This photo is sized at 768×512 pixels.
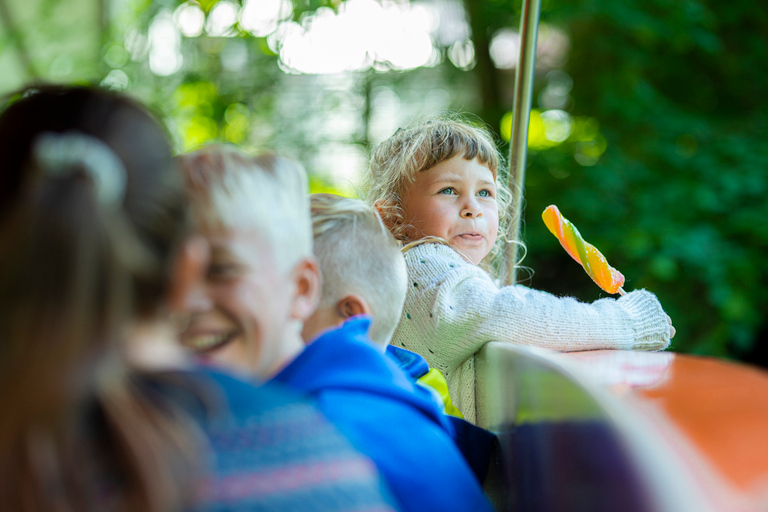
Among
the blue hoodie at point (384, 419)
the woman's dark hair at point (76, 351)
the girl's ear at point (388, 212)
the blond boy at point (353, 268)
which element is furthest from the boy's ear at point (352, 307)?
the girl's ear at point (388, 212)

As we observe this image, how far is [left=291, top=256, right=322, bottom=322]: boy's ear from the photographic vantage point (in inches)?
23.5

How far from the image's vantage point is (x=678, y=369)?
59cm

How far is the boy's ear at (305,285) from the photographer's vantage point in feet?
1.96

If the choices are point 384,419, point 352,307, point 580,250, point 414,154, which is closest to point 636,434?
point 384,419

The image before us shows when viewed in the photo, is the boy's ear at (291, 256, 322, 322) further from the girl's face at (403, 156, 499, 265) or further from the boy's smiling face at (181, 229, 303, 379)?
the girl's face at (403, 156, 499, 265)

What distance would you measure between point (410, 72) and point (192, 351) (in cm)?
362

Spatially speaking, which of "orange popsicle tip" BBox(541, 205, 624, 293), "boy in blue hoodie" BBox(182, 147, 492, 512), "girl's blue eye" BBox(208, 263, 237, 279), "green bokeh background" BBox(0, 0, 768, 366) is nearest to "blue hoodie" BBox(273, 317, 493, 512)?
"boy in blue hoodie" BBox(182, 147, 492, 512)

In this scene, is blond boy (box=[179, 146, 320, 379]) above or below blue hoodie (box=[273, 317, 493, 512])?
above

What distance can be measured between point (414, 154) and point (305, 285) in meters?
0.63

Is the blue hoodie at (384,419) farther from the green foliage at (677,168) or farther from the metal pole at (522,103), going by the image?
the green foliage at (677,168)

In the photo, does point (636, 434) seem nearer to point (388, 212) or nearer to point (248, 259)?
point (248, 259)

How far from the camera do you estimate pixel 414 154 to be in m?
1.19

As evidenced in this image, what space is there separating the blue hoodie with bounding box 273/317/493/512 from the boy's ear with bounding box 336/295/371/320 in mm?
112

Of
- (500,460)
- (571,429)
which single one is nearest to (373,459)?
(571,429)
